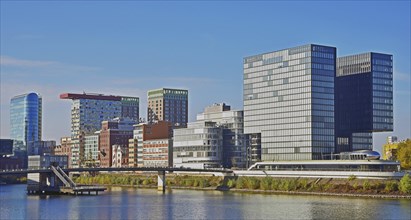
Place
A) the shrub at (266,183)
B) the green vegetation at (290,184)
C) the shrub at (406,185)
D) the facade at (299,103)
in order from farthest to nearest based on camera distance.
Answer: the facade at (299,103)
the shrub at (266,183)
the green vegetation at (290,184)
the shrub at (406,185)

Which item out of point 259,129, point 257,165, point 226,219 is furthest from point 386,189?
point 259,129

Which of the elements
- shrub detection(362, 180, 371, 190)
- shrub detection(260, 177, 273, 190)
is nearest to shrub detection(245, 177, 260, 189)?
shrub detection(260, 177, 273, 190)

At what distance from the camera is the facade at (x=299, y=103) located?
182000 millimetres

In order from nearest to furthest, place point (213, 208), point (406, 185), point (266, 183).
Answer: point (213, 208) → point (406, 185) → point (266, 183)

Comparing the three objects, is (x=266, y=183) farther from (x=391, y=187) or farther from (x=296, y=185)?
(x=391, y=187)

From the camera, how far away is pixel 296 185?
494 ft

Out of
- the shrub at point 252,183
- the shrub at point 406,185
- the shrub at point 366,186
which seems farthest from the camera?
the shrub at point 252,183

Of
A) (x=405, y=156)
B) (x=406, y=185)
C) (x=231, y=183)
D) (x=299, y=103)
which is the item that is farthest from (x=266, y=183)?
(x=406, y=185)

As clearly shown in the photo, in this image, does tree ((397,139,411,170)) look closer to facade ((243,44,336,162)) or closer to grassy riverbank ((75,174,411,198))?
grassy riverbank ((75,174,411,198))

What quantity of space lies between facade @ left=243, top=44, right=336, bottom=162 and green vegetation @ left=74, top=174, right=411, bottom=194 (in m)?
19.4

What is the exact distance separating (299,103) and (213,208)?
7807 centimetres

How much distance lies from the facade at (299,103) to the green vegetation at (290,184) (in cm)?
1943

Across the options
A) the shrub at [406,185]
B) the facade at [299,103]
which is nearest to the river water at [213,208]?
the shrub at [406,185]

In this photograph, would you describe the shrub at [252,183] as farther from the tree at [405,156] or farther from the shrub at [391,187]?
the shrub at [391,187]
